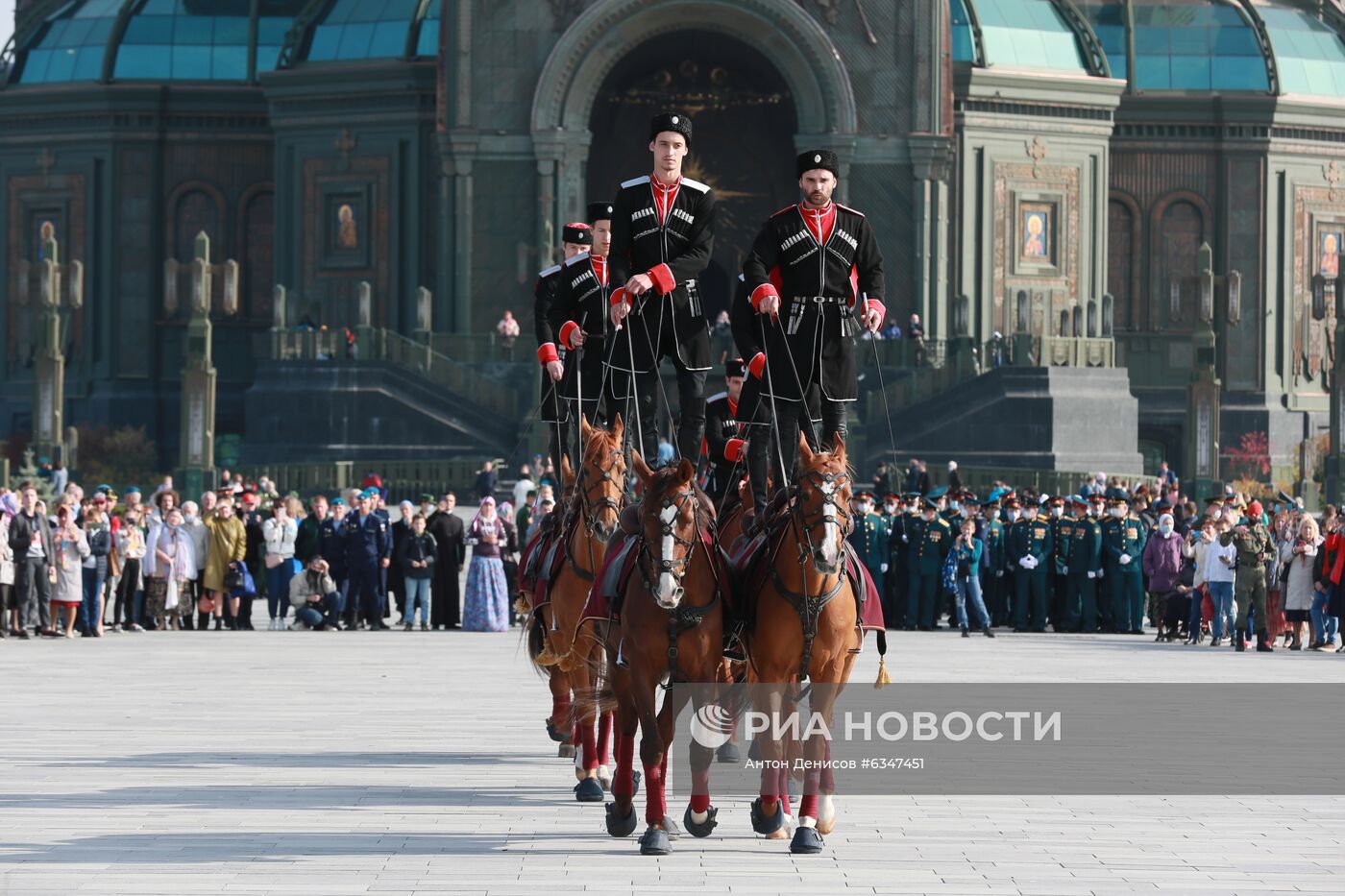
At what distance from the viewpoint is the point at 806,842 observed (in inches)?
527

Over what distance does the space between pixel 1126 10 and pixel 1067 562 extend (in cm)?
3445

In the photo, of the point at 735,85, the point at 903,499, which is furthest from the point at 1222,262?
the point at 903,499

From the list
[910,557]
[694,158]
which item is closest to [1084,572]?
[910,557]

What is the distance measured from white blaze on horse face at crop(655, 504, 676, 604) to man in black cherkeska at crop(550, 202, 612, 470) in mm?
2737

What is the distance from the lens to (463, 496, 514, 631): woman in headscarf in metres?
31.0

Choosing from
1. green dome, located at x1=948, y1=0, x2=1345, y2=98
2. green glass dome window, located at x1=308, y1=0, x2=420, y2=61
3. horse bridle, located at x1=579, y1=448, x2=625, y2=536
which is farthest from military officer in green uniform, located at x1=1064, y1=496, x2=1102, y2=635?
green dome, located at x1=948, y1=0, x2=1345, y2=98

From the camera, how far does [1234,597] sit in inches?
1185

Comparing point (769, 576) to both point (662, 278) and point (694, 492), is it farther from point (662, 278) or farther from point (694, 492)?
point (662, 278)

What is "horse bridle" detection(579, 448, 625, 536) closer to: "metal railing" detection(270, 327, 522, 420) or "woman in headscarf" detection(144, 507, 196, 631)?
"woman in headscarf" detection(144, 507, 196, 631)

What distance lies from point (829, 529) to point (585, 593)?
2460 millimetres

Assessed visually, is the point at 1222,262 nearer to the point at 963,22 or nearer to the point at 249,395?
the point at 963,22

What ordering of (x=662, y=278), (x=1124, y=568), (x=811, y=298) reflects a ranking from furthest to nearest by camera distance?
(x=1124, y=568) → (x=811, y=298) → (x=662, y=278)

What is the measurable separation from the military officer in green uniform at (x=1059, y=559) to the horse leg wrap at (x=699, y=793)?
19419 millimetres

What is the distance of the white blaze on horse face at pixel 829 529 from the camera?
1318 centimetres
